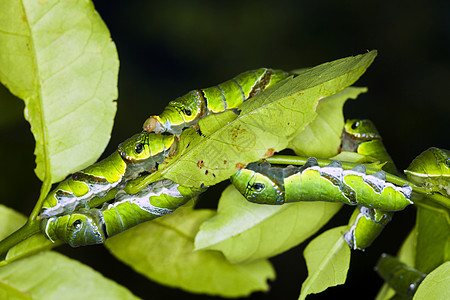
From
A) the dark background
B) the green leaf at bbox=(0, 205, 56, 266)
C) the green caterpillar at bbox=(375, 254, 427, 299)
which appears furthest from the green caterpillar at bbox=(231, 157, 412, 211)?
the dark background

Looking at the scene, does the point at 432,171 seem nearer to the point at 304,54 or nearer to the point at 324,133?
the point at 324,133

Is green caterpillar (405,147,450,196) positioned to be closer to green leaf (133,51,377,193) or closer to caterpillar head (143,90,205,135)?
green leaf (133,51,377,193)

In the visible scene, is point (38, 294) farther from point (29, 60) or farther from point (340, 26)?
point (340, 26)

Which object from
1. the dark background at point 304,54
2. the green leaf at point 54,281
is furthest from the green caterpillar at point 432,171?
the dark background at point 304,54

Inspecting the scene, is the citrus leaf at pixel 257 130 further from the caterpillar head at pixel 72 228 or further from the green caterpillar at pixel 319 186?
the caterpillar head at pixel 72 228


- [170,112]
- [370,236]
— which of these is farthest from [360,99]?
[170,112]

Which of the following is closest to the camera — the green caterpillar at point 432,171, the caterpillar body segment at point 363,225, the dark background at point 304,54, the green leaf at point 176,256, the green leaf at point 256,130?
the green leaf at point 256,130

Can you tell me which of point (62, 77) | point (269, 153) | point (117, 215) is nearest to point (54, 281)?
point (117, 215)
